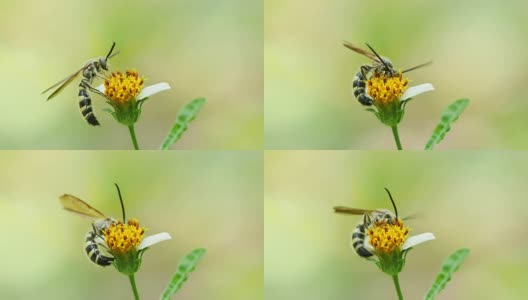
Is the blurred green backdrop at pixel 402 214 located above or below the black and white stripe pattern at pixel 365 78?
below

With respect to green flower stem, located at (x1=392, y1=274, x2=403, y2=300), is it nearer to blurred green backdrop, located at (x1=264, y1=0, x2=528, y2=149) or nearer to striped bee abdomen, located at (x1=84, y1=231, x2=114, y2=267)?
blurred green backdrop, located at (x1=264, y1=0, x2=528, y2=149)

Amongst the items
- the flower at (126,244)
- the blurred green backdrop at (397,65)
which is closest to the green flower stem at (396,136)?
the blurred green backdrop at (397,65)

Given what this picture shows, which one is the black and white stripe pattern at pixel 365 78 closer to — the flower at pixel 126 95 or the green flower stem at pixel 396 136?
the green flower stem at pixel 396 136

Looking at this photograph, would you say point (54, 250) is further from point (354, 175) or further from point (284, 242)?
point (354, 175)

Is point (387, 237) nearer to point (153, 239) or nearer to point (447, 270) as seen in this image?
point (447, 270)

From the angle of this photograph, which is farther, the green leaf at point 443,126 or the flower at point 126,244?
the green leaf at point 443,126

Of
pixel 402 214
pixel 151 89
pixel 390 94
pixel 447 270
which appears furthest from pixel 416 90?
pixel 151 89
